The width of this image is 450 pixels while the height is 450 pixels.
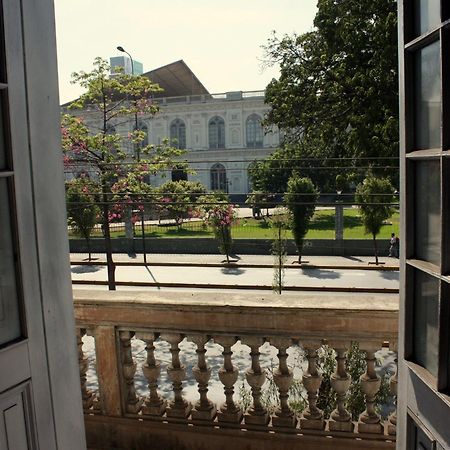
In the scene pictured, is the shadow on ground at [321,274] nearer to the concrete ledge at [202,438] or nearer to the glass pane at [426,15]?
the concrete ledge at [202,438]

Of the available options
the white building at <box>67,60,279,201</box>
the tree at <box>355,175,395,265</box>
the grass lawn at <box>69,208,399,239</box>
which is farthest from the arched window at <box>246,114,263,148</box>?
the tree at <box>355,175,395,265</box>

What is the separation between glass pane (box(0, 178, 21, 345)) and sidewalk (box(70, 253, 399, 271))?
20168 millimetres

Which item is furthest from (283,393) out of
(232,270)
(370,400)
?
(232,270)

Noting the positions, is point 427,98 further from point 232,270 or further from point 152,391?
point 232,270

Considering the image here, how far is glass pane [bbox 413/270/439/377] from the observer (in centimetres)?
146

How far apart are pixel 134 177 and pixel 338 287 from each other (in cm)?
864

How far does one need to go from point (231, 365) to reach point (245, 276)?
18408 millimetres

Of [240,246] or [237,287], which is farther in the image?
[240,246]

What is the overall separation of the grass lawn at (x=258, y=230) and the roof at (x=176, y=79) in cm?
2248

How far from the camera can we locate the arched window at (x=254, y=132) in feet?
162

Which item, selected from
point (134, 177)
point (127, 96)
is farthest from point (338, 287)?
point (127, 96)

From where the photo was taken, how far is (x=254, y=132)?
50.0 meters

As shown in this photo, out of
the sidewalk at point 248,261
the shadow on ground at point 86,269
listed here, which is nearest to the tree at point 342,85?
the sidewalk at point 248,261

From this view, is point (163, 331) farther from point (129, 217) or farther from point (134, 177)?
point (129, 217)
